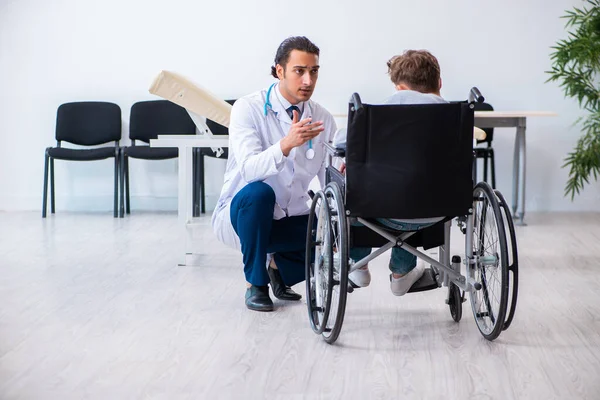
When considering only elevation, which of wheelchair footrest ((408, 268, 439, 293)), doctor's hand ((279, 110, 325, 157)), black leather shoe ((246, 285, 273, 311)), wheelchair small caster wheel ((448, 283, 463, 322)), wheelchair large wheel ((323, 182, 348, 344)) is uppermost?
Result: doctor's hand ((279, 110, 325, 157))

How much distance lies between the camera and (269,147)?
9.60 ft

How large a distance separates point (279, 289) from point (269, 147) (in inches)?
21.6

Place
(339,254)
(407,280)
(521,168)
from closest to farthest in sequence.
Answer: (339,254) → (407,280) → (521,168)

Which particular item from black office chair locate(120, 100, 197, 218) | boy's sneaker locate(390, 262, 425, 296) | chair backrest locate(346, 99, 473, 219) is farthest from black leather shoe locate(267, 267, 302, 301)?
black office chair locate(120, 100, 197, 218)

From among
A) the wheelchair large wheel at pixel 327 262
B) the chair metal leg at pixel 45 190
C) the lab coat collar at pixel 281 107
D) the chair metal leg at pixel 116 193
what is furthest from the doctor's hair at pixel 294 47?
the chair metal leg at pixel 45 190

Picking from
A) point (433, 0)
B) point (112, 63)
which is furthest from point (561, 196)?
point (112, 63)

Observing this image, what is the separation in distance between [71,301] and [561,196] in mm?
4004

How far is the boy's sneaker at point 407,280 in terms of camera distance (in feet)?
8.98

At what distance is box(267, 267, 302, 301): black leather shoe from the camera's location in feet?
10.2

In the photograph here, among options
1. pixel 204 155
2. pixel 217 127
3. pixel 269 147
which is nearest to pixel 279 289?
pixel 269 147

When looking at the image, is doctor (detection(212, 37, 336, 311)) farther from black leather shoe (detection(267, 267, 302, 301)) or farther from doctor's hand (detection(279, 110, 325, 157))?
doctor's hand (detection(279, 110, 325, 157))

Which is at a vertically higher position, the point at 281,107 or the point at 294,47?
the point at 294,47

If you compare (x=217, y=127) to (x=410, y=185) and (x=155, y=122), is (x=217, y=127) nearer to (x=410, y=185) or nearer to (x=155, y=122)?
(x=155, y=122)

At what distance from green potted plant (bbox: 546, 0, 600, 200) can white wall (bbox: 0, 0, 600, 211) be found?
0.19m
